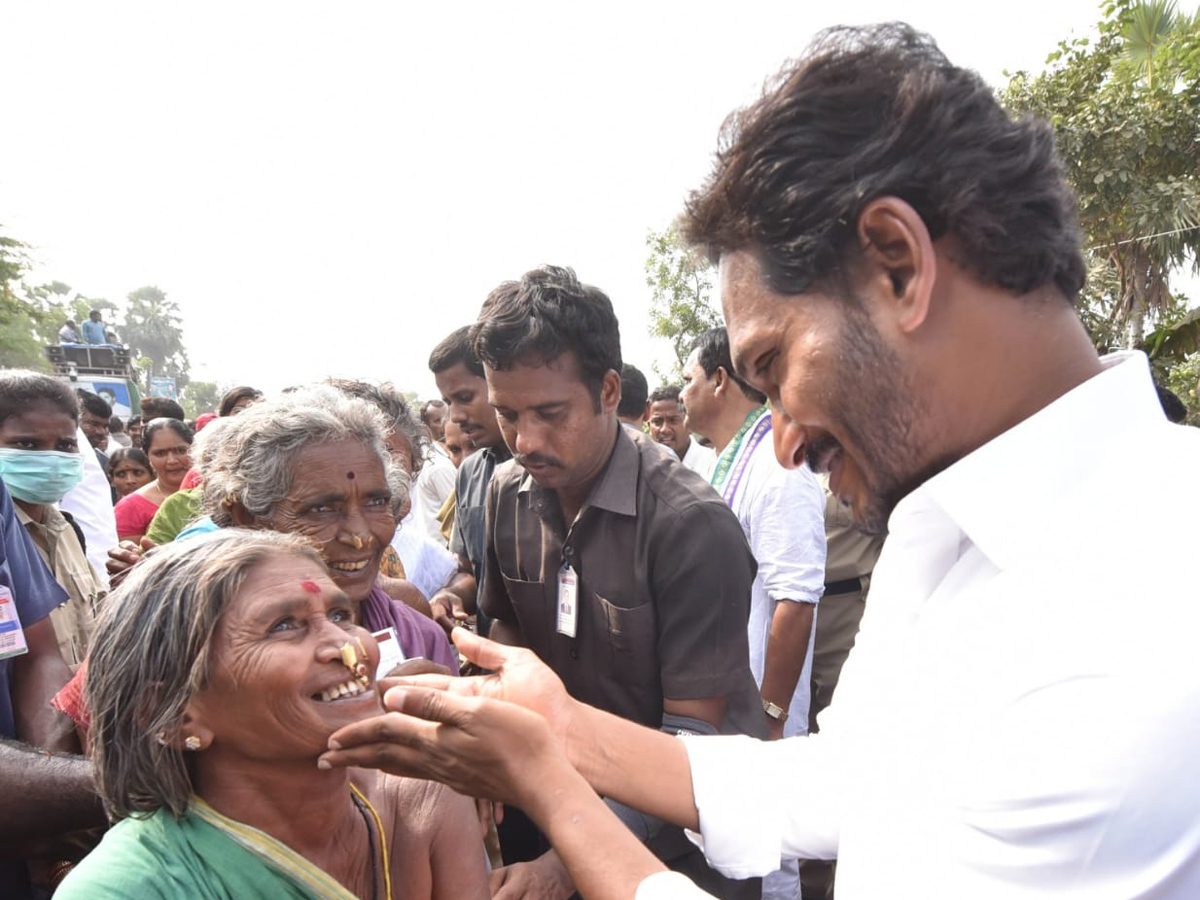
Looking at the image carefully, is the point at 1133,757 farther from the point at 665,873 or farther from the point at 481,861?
the point at 481,861

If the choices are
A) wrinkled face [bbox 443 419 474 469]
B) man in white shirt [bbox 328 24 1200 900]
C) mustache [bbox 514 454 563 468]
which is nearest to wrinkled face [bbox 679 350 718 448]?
wrinkled face [bbox 443 419 474 469]

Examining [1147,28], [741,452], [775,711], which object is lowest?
[775,711]

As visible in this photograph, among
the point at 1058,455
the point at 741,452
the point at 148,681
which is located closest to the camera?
the point at 1058,455

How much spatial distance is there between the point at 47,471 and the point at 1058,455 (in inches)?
164

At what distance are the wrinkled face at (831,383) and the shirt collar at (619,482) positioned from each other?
1141mm

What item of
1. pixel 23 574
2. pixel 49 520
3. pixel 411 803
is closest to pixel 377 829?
pixel 411 803

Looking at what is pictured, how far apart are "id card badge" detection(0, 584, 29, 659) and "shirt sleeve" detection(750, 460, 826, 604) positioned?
9.67 feet

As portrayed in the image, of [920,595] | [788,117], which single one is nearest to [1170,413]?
[920,595]

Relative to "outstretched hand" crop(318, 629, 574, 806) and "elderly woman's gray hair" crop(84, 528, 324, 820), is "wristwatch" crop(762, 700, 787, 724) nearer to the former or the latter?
"outstretched hand" crop(318, 629, 574, 806)

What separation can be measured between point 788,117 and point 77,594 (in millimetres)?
3790

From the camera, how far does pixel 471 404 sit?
4.97m

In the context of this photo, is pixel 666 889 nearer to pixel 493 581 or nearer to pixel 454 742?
pixel 454 742

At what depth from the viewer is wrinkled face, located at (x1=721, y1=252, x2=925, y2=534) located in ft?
4.52

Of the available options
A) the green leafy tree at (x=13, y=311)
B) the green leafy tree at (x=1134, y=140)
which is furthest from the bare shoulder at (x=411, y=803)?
the green leafy tree at (x=13, y=311)
